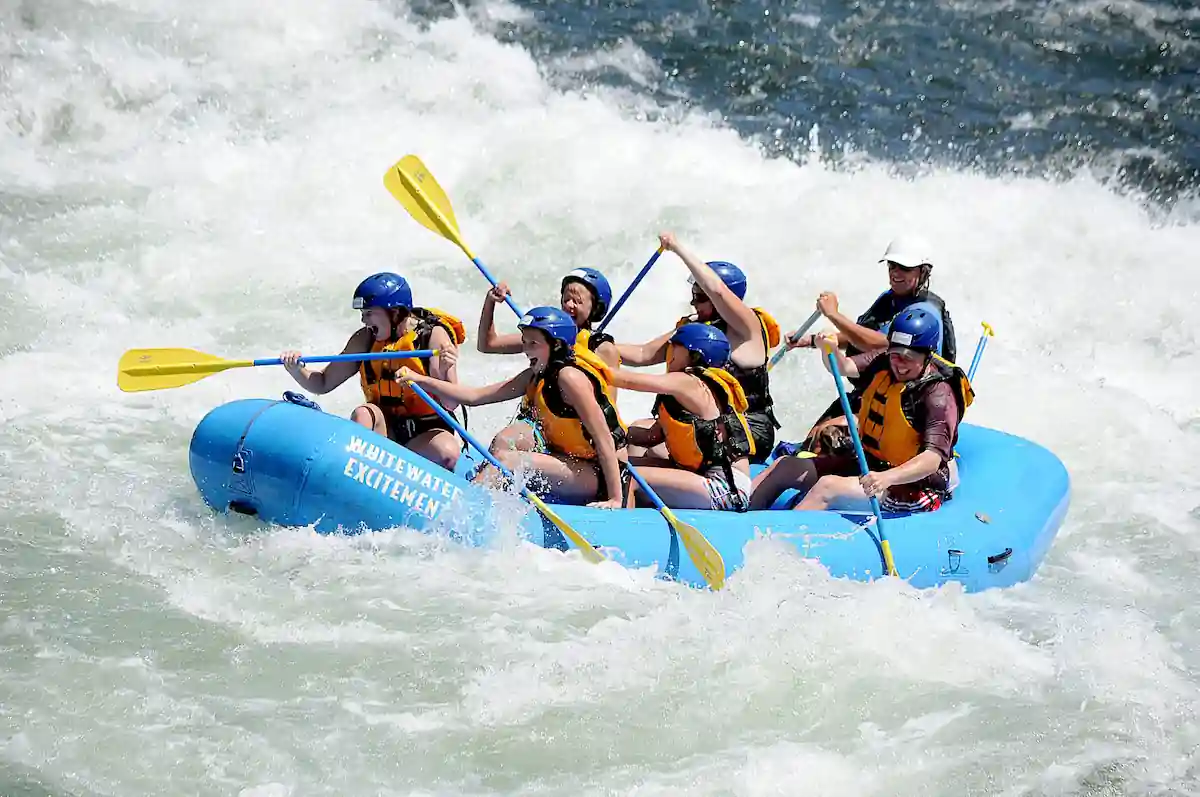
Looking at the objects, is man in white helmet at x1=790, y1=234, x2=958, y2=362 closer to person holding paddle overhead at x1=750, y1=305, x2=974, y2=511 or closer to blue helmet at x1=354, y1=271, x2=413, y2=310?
person holding paddle overhead at x1=750, y1=305, x2=974, y2=511

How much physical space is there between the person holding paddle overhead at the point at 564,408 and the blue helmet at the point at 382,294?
30 centimetres

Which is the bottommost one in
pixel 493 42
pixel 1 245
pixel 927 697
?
pixel 927 697

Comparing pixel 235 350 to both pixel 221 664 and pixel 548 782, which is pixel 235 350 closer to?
pixel 221 664

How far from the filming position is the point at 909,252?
5.93 m

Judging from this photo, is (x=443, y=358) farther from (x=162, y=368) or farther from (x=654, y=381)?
(x=162, y=368)

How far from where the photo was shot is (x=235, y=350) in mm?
8070

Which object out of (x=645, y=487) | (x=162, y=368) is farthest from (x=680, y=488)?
(x=162, y=368)

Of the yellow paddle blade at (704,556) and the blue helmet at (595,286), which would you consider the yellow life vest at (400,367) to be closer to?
the blue helmet at (595,286)

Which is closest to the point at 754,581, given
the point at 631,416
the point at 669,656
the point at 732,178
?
the point at 669,656

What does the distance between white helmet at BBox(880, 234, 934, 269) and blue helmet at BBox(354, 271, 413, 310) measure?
1963 millimetres

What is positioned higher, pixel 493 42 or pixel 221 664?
pixel 493 42

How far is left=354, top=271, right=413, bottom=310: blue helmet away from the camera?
5570 mm

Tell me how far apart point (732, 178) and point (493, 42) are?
2536 mm

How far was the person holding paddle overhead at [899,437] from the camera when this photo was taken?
5344 millimetres
